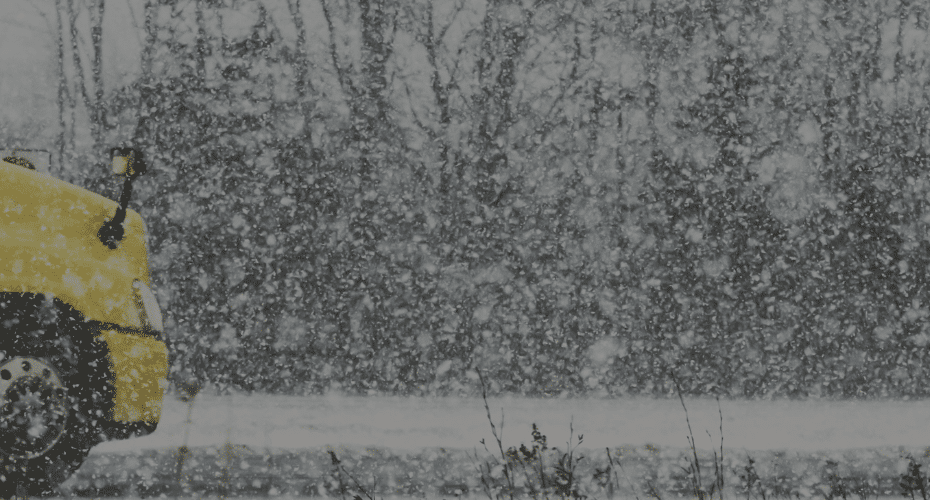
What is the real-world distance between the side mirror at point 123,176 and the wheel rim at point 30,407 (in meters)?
0.57

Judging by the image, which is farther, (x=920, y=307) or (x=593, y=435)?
(x=920, y=307)

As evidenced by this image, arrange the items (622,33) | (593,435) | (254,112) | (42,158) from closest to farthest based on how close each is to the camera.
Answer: (42,158)
(593,435)
(254,112)
(622,33)

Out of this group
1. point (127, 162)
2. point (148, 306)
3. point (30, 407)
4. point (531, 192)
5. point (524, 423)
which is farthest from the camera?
point (531, 192)

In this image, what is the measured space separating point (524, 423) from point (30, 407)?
3078 millimetres

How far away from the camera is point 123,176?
11.4 feet

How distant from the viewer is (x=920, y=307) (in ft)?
25.8

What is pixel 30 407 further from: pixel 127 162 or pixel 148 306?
pixel 127 162

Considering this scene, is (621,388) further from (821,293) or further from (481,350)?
(821,293)

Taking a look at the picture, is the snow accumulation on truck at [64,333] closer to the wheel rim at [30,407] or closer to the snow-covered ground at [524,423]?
the wheel rim at [30,407]

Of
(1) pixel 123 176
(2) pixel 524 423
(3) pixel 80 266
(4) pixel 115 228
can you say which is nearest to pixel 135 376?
(3) pixel 80 266

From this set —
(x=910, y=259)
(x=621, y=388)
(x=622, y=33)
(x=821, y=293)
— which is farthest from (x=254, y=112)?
(x=910, y=259)

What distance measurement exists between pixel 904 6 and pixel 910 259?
2587 millimetres

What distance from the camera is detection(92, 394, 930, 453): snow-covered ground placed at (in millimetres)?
4406

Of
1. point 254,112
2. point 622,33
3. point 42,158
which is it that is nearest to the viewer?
point 42,158
